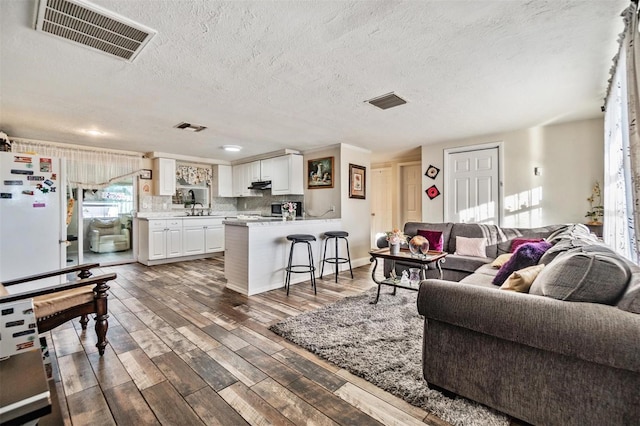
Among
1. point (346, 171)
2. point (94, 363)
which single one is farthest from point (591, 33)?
point (94, 363)

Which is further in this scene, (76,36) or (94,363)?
(94,363)

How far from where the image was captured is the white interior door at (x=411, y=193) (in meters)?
6.38

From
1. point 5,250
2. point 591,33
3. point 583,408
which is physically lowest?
point 583,408

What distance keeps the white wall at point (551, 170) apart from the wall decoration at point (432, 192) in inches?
37.5

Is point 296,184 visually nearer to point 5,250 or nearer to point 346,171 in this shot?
point 346,171

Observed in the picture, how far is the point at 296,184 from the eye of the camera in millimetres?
5711

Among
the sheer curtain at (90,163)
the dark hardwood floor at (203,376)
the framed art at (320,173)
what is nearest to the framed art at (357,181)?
the framed art at (320,173)

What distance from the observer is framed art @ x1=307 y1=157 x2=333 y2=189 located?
208 inches

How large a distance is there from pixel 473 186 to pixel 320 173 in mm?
2629

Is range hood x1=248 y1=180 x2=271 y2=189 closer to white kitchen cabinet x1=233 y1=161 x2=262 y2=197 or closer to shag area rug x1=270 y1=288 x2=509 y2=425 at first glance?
white kitchen cabinet x1=233 y1=161 x2=262 y2=197

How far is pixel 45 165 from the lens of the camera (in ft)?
10.00

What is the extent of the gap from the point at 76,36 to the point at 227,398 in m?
2.47

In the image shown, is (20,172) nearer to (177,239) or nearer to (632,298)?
(177,239)

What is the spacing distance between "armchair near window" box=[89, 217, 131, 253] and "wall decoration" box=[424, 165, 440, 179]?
6135 millimetres
